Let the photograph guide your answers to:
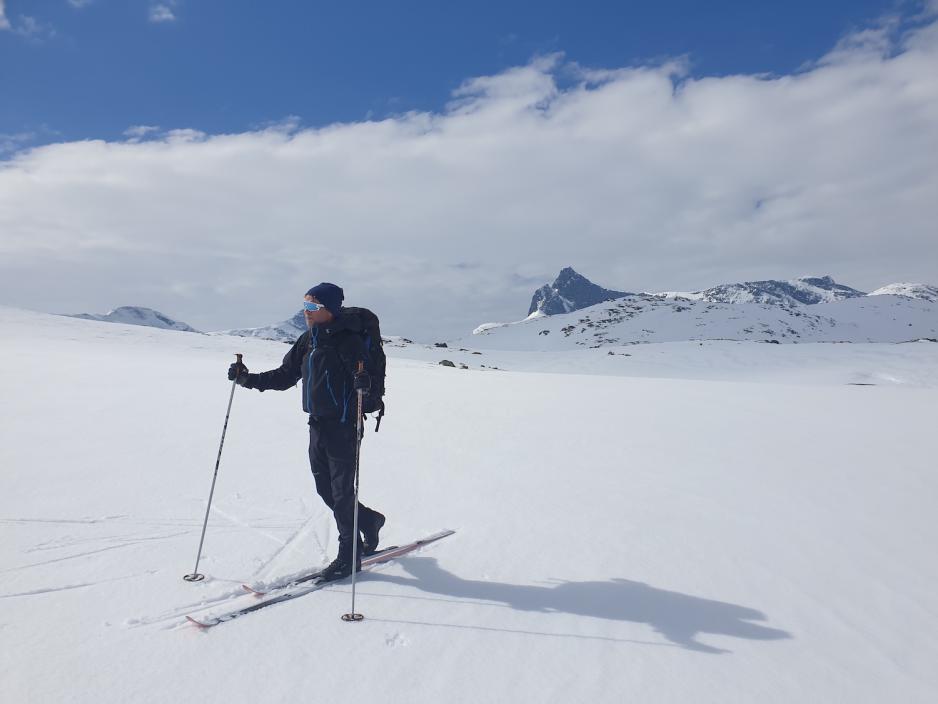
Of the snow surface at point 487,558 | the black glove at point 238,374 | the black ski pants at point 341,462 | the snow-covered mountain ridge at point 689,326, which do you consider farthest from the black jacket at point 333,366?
the snow-covered mountain ridge at point 689,326

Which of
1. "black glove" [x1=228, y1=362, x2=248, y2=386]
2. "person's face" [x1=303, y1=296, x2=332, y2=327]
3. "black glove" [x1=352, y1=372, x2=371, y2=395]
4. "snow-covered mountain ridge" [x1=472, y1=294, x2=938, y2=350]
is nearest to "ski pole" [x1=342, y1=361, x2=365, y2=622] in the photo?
"black glove" [x1=352, y1=372, x2=371, y2=395]

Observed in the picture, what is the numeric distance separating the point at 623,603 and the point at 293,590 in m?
2.43

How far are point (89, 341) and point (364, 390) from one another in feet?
89.0

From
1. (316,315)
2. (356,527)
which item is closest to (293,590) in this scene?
(356,527)

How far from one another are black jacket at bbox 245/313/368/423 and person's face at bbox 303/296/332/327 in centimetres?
4

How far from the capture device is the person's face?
14.2 feet

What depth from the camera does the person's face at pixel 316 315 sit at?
4324 millimetres

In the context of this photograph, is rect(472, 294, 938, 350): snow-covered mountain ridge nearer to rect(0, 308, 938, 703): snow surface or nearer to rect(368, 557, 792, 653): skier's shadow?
rect(0, 308, 938, 703): snow surface

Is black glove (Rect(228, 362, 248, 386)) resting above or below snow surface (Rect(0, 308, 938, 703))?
above

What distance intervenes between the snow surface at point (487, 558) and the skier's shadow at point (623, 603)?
0.07 ft

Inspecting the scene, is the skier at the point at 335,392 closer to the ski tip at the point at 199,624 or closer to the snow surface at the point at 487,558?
the snow surface at the point at 487,558

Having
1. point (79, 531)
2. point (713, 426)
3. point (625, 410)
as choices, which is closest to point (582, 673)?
point (79, 531)

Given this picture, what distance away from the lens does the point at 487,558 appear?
4762 millimetres

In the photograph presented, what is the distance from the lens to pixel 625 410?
40.5ft
